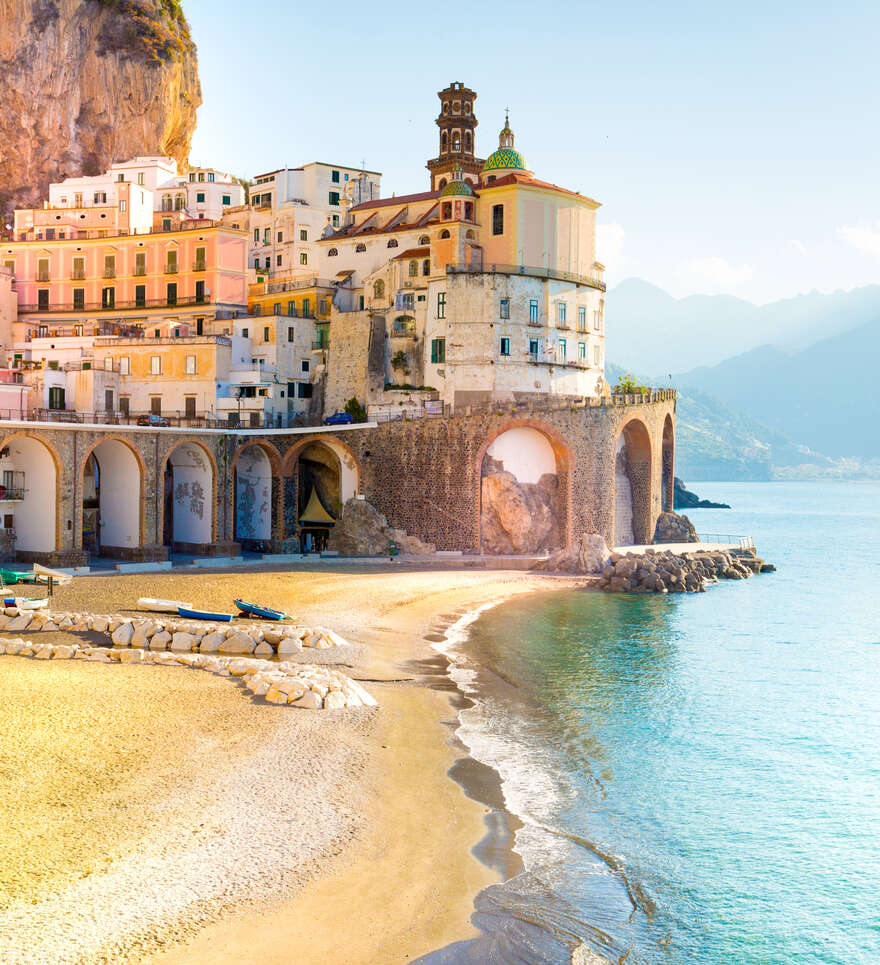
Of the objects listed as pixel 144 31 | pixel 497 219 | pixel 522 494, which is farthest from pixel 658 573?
pixel 144 31

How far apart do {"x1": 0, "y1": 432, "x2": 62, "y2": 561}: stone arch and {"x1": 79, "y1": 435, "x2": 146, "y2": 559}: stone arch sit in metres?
3.42

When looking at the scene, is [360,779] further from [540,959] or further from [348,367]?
[348,367]

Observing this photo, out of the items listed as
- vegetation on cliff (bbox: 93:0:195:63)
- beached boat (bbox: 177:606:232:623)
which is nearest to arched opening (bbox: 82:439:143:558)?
beached boat (bbox: 177:606:232:623)

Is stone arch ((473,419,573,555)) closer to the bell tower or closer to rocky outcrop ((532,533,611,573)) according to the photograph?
rocky outcrop ((532,533,611,573))

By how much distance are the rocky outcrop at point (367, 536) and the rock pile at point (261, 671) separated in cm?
3075

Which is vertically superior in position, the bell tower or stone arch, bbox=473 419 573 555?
the bell tower

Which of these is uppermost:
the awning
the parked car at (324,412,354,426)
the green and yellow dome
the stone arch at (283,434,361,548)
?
the green and yellow dome

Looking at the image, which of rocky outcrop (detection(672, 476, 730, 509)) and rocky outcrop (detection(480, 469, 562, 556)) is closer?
rocky outcrop (detection(480, 469, 562, 556))

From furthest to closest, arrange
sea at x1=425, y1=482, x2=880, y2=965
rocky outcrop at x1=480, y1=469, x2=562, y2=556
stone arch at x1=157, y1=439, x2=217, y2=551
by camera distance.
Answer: rocky outcrop at x1=480, y1=469, x2=562, y2=556, stone arch at x1=157, y1=439, x2=217, y2=551, sea at x1=425, y1=482, x2=880, y2=965

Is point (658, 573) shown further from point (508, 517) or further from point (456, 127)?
point (456, 127)

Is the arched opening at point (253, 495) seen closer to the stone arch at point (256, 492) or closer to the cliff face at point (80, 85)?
the stone arch at point (256, 492)

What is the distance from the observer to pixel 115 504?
57.5 metres

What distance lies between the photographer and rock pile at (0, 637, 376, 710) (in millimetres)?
27688

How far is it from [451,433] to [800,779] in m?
39.7
